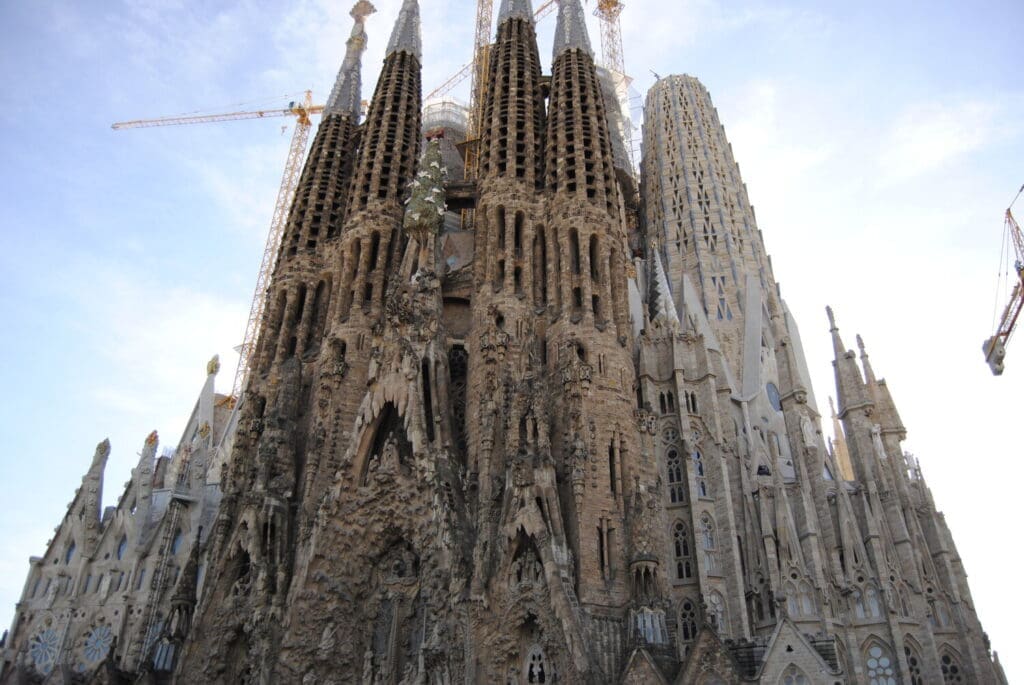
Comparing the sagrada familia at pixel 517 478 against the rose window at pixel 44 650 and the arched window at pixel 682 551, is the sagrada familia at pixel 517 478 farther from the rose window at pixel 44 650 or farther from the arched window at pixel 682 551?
the rose window at pixel 44 650

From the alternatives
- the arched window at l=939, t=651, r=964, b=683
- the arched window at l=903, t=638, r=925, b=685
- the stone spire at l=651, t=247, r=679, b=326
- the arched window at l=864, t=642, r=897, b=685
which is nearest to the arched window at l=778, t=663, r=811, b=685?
the arched window at l=864, t=642, r=897, b=685

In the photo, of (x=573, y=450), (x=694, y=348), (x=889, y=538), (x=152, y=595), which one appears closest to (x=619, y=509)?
(x=573, y=450)

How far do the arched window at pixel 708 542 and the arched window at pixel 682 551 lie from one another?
56 cm

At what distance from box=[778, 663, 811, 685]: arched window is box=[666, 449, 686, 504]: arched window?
25.9 feet

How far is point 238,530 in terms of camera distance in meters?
25.7

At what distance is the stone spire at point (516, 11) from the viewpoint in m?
37.9

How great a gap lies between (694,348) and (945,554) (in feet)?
38.2

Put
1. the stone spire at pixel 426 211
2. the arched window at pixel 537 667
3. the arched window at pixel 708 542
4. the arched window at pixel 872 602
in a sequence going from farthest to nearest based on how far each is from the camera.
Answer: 1. the stone spire at pixel 426 211
2. the arched window at pixel 872 602
3. the arched window at pixel 708 542
4. the arched window at pixel 537 667

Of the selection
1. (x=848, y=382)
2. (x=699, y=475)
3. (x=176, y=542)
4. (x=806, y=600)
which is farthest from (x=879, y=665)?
(x=176, y=542)

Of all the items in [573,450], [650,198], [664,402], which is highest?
[650,198]

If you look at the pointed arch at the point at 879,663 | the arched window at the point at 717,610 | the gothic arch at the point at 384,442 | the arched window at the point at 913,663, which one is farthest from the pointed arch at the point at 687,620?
the gothic arch at the point at 384,442

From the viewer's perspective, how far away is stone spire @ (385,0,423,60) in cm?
4016

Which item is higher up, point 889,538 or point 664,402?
point 664,402

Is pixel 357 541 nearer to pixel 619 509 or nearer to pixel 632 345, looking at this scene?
pixel 619 509
